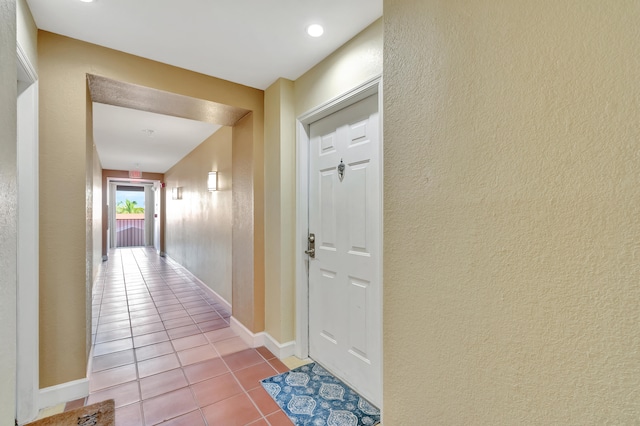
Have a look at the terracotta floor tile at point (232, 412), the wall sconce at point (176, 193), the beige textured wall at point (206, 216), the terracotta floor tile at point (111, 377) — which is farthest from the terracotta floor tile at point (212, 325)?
the wall sconce at point (176, 193)

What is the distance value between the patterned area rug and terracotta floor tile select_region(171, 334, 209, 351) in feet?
6.20

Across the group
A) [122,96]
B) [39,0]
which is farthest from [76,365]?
[39,0]

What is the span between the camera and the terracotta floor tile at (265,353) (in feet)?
8.08

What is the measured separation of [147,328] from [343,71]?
3304 millimetres

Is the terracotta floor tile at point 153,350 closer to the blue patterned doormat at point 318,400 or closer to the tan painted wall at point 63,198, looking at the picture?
the tan painted wall at point 63,198

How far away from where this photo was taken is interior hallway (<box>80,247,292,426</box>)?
1784 mm

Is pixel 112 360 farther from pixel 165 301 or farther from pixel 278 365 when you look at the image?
pixel 165 301

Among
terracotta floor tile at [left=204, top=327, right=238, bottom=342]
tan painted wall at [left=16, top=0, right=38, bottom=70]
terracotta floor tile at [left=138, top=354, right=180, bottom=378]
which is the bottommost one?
terracotta floor tile at [left=204, top=327, right=238, bottom=342]

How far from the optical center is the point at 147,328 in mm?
3086

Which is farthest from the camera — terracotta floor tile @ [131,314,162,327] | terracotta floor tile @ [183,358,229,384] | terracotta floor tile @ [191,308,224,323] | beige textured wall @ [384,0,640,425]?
terracotta floor tile @ [191,308,224,323]

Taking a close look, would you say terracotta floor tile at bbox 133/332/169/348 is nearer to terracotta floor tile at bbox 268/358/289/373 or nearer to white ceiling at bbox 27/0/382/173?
terracotta floor tile at bbox 268/358/289/373

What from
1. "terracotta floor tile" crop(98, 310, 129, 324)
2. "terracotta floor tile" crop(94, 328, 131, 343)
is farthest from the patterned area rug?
"terracotta floor tile" crop(98, 310, 129, 324)

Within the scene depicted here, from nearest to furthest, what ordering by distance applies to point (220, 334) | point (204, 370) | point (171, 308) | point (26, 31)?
point (26, 31) → point (204, 370) → point (220, 334) → point (171, 308)

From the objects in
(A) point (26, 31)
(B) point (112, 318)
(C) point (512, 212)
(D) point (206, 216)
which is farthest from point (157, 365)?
(C) point (512, 212)
